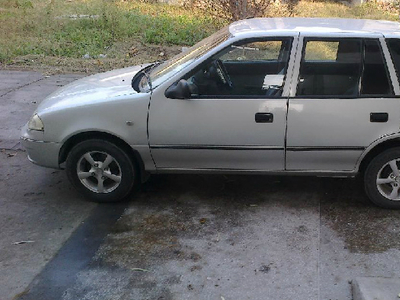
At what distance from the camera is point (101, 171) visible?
5191 mm

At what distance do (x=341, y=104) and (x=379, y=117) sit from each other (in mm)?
361

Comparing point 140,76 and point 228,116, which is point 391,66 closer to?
point 228,116

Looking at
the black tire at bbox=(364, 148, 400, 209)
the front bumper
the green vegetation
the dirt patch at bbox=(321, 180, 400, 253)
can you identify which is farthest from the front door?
the green vegetation

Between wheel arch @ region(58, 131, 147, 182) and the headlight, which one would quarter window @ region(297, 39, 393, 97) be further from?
the headlight

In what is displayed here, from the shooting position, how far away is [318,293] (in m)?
3.84

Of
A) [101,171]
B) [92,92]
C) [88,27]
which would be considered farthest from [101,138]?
[88,27]

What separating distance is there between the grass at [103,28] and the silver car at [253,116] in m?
5.76

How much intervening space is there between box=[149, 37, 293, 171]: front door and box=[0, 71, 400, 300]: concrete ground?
54 centimetres

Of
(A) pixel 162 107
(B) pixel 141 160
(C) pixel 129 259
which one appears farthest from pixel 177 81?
(C) pixel 129 259

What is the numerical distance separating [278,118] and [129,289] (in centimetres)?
204

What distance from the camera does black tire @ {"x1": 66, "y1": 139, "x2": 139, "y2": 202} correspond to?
509 centimetres

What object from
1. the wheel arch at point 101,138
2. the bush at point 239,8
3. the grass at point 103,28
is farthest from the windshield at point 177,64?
the bush at point 239,8

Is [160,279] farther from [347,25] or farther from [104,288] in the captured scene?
[347,25]

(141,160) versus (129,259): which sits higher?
(141,160)
